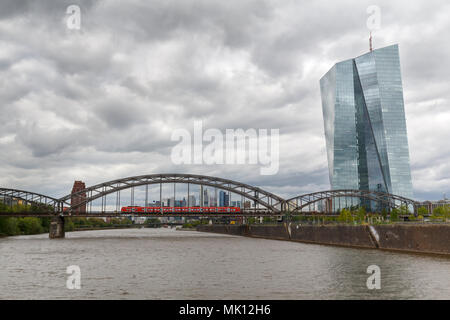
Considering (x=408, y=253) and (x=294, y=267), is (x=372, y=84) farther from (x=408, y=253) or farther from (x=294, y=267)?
(x=294, y=267)

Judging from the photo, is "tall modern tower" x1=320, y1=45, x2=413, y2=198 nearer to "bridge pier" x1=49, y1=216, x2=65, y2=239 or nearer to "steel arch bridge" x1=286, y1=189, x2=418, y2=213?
"steel arch bridge" x1=286, y1=189, x2=418, y2=213

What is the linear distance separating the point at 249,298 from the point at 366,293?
6705 mm

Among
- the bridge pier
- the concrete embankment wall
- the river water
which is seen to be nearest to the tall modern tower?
the concrete embankment wall

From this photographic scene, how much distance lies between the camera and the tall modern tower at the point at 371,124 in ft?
549

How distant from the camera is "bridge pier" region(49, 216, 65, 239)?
4296 inches

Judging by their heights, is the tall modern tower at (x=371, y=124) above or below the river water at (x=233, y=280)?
above

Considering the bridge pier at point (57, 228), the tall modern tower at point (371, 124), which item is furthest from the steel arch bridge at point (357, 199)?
the bridge pier at point (57, 228)

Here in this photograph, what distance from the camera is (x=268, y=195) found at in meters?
141

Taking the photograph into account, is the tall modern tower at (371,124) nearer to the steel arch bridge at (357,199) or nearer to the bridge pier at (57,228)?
the steel arch bridge at (357,199)

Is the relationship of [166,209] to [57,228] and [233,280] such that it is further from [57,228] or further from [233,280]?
[233,280]

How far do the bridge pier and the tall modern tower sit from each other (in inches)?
4643

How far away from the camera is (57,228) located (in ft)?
365

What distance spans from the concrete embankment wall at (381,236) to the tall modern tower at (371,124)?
8717cm
